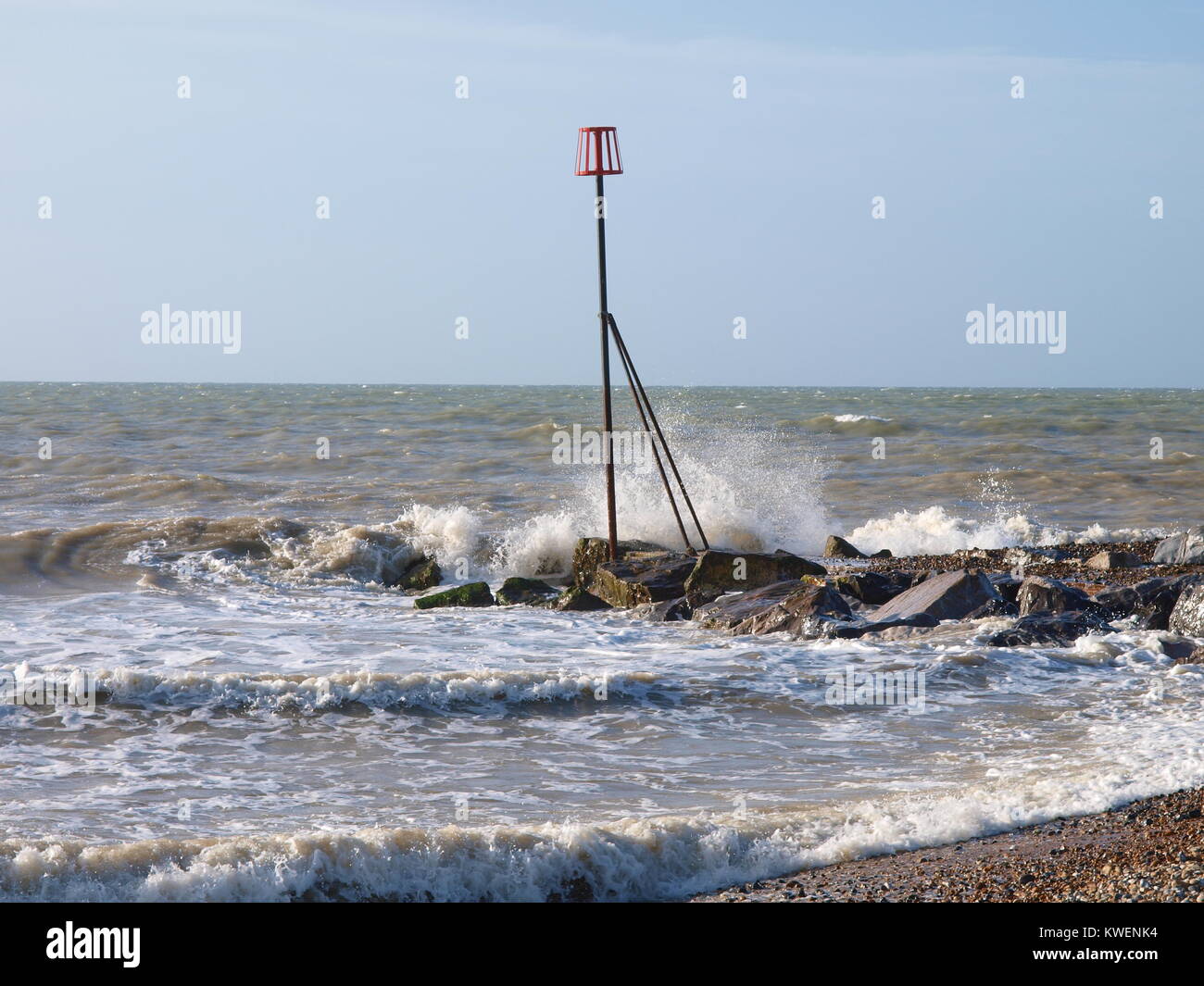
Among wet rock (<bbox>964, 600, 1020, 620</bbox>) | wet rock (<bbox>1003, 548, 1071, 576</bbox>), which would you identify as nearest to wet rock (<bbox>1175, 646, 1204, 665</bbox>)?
wet rock (<bbox>964, 600, 1020, 620</bbox>)

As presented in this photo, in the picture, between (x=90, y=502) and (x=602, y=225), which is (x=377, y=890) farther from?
(x=90, y=502)

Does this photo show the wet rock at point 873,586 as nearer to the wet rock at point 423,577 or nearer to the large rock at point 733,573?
the large rock at point 733,573

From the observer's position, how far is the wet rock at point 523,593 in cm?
1238

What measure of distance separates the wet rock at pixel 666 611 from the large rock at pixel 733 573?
167mm

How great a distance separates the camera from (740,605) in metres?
11.0

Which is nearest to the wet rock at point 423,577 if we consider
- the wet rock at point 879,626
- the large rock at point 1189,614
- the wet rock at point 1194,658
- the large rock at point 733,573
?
the large rock at point 733,573

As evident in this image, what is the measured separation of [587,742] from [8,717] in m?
3.80

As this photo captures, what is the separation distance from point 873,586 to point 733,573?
1448 millimetres

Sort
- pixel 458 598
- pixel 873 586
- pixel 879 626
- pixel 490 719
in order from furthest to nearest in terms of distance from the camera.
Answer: pixel 458 598 < pixel 873 586 < pixel 879 626 < pixel 490 719

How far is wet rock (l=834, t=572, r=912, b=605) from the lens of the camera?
38.0 feet

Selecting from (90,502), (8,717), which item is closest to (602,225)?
(8,717)

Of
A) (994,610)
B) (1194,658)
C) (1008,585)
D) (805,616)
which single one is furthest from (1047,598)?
(805,616)

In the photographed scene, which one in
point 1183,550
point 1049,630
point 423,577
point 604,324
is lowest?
point 1049,630

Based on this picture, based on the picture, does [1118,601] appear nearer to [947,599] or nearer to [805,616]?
[947,599]
